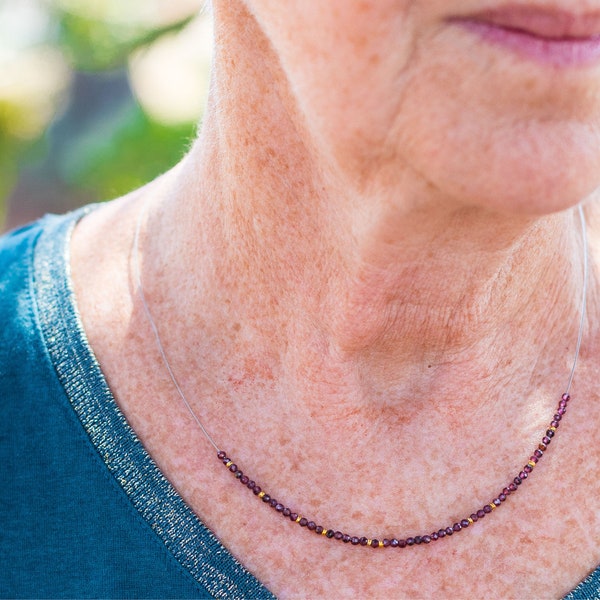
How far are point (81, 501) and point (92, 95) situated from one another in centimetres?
639

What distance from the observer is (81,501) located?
139 centimetres

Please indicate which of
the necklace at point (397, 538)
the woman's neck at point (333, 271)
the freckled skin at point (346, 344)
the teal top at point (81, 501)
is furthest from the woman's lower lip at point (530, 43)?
the teal top at point (81, 501)

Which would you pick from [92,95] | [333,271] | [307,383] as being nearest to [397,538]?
[307,383]

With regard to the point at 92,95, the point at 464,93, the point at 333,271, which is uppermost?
the point at 464,93

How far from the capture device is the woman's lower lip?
1.03 metres

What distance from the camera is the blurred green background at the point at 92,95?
573 cm

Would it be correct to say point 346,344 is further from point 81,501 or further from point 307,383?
point 81,501

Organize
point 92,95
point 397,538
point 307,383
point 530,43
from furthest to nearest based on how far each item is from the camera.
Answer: point 92,95 < point 307,383 < point 397,538 < point 530,43

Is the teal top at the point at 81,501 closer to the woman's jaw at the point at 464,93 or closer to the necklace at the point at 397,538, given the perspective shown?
the necklace at the point at 397,538

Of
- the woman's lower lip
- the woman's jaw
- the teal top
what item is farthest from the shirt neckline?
the woman's lower lip

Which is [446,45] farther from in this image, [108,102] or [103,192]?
[108,102]

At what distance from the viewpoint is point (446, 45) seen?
1.05 meters

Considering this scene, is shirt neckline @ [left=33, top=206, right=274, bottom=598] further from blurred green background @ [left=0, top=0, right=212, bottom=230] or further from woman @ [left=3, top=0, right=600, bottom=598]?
blurred green background @ [left=0, top=0, right=212, bottom=230]

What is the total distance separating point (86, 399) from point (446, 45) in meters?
0.84
